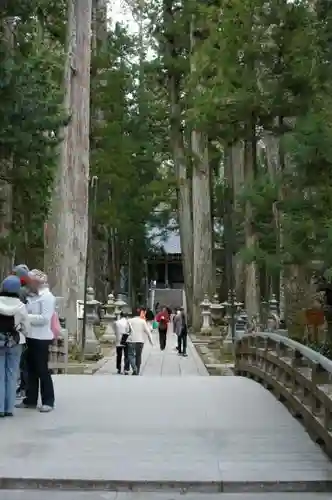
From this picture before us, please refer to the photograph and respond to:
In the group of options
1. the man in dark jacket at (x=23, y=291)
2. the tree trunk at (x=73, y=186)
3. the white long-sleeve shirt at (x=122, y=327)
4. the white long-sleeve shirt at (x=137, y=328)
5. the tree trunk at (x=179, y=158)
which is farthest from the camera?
the tree trunk at (x=179, y=158)

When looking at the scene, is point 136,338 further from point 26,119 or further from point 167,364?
point 26,119

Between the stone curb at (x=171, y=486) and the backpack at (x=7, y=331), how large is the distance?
257cm

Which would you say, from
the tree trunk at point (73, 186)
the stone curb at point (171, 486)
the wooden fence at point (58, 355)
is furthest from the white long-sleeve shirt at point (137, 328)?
the stone curb at point (171, 486)

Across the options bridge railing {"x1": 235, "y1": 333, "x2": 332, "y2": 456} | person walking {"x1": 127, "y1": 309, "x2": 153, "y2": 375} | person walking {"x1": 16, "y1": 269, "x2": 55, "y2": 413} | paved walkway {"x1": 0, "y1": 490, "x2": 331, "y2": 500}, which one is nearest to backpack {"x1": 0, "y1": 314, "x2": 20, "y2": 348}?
person walking {"x1": 16, "y1": 269, "x2": 55, "y2": 413}

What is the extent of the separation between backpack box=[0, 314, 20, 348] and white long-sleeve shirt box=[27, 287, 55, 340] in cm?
56

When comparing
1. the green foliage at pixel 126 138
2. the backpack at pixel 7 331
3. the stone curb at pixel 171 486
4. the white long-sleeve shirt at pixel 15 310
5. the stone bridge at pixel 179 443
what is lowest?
the stone curb at pixel 171 486

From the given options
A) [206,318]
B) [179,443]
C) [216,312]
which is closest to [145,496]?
[179,443]

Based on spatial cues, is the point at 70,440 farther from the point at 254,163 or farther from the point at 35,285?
the point at 254,163

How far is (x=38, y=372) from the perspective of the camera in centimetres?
937

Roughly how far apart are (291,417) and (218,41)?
17773mm

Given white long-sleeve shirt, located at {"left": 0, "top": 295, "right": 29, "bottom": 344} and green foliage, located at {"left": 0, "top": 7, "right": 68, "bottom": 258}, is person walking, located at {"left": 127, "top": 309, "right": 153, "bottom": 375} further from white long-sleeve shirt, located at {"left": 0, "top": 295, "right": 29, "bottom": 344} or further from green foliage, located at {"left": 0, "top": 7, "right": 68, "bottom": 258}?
white long-sleeve shirt, located at {"left": 0, "top": 295, "right": 29, "bottom": 344}

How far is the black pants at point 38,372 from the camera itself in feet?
30.7

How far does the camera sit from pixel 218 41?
82.3 ft

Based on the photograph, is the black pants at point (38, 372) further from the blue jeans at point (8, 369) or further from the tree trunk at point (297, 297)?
the tree trunk at point (297, 297)
